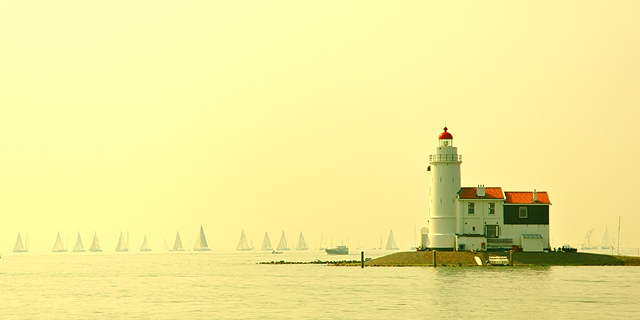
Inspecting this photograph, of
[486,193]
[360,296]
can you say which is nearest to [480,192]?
[486,193]

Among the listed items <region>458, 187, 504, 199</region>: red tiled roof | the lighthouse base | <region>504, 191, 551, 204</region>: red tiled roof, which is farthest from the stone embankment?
<region>458, 187, 504, 199</region>: red tiled roof

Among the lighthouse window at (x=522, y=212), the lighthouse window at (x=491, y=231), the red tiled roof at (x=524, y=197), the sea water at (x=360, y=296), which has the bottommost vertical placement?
the sea water at (x=360, y=296)

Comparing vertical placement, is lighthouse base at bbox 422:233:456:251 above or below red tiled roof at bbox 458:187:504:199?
below

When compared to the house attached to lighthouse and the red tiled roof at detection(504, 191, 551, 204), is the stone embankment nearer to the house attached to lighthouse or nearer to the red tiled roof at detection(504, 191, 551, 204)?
the house attached to lighthouse

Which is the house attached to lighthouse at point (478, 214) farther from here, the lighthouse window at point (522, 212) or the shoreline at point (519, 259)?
the shoreline at point (519, 259)

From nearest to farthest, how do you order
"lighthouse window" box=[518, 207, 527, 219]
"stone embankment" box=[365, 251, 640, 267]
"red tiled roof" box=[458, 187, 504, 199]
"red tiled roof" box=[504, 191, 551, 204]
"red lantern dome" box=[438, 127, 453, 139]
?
"stone embankment" box=[365, 251, 640, 267], "lighthouse window" box=[518, 207, 527, 219], "red tiled roof" box=[458, 187, 504, 199], "red tiled roof" box=[504, 191, 551, 204], "red lantern dome" box=[438, 127, 453, 139]

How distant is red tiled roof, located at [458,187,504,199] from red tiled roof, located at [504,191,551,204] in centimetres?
108

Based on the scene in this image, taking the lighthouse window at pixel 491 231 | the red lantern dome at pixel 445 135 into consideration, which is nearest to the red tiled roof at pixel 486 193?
the lighthouse window at pixel 491 231

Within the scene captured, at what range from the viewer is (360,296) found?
60719mm

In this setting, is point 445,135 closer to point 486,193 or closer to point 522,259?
point 486,193

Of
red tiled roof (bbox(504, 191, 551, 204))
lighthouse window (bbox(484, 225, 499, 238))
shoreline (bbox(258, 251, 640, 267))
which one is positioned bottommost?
shoreline (bbox(258, 251, 640, 267))

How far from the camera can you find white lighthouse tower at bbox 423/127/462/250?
86625mm

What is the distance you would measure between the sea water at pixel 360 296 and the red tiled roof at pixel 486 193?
7.48 meters

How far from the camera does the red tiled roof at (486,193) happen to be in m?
86.8
